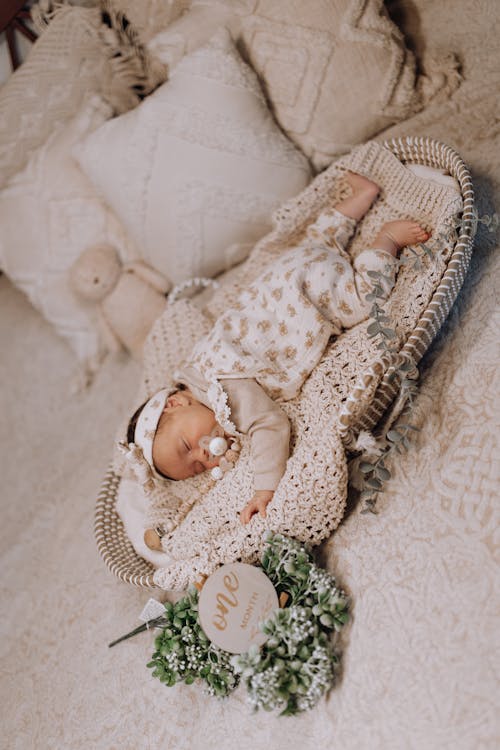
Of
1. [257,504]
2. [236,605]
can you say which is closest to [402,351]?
[257,504]

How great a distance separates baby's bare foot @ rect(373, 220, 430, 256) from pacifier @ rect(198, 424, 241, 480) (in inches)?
20.0

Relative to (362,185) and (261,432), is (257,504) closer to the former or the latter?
(261,432)

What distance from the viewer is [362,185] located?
1336mm

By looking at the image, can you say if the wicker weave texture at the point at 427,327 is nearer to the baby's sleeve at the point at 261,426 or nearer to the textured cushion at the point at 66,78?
the baby's sleeve at the point at 261,426

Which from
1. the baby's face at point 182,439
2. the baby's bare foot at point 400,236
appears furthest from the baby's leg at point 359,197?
the baby's face at point 182,439

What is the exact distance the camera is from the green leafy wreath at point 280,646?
0.89m

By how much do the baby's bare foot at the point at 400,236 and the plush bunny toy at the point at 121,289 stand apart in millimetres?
658

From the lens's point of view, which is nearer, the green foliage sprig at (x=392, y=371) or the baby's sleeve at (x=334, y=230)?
the green foliage sprig at (x=392, y=371)

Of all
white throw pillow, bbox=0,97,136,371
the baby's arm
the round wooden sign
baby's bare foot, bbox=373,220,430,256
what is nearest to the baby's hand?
the baby's arm

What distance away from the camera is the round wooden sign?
37.1 inches

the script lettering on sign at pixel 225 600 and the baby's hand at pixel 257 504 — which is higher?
the baby's hand at pixel 257 504

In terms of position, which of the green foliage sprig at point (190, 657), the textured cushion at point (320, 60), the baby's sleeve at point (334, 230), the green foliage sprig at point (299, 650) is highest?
the textured cushion at point (320, 60)

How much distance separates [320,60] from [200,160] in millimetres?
361

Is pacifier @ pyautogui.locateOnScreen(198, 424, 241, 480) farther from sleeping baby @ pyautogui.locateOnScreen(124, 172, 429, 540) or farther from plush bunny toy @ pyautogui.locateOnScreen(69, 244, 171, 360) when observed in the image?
plush bunny toy @ pyautogui.locateOnScreen(69, 244, 171, 360)
